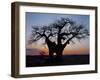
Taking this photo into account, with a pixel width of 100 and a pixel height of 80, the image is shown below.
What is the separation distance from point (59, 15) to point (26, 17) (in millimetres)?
309

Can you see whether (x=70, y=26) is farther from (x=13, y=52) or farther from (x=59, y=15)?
(x=13, y=52)

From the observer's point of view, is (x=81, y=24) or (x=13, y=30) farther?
(x=81, y=24)

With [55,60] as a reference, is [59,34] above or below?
above

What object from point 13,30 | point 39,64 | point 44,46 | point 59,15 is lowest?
point 39,64

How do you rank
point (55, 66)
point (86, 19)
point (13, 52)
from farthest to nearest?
point (86, 19)
point (55, 66)
point (13, 52)

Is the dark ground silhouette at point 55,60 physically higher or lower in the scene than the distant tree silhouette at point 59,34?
lower

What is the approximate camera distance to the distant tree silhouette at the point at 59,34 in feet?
6.81

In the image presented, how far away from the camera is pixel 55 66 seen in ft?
6.96

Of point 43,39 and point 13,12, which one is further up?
point 13,12

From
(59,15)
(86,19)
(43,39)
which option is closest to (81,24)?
(86,19)

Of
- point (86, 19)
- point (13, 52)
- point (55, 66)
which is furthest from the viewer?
point (86, 19)

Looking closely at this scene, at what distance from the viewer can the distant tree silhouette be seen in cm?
207

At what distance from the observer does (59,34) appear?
214cm

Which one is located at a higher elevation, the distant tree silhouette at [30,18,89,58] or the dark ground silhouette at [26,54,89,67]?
the distant tree silhouette at [30,18,89,58]
